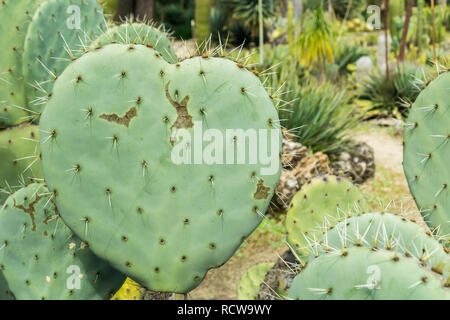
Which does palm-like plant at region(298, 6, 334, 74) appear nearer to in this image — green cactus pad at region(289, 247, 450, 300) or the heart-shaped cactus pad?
the heart-shaped cactus pad

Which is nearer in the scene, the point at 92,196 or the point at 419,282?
the point at 419,282

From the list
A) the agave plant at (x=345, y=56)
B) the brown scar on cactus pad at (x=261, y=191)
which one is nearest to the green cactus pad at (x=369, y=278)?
the brown scar on cactus pad at (x=261, y=191)

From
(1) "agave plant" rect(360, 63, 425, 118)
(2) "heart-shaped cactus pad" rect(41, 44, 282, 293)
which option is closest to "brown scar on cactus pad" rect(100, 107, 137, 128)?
(2) "heart-shaped cactus pad" rect(41, 44, 282, 293)

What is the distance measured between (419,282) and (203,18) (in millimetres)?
7832

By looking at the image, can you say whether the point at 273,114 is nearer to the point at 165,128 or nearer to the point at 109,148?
the point at 165,128

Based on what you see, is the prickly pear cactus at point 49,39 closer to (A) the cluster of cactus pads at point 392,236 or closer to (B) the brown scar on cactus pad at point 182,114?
(B) the brown scar on cactus pad at point 182,114

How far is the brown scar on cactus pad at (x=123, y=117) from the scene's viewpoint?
4.51ft

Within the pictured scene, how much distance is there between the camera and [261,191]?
1.45 m

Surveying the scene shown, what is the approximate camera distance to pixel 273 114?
1.43 m

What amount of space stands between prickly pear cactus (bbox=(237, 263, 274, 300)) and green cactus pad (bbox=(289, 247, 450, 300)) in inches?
71.2
